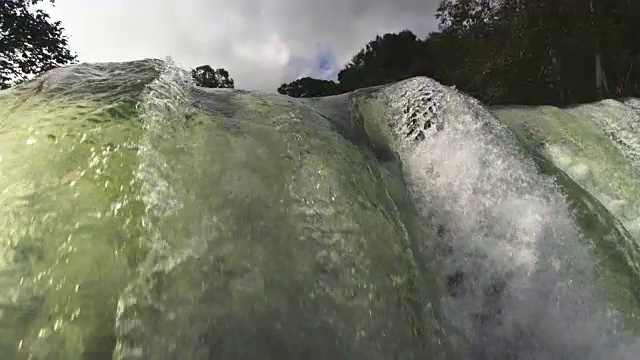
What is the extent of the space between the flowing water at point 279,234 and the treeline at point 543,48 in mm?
6731

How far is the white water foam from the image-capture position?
301 cm

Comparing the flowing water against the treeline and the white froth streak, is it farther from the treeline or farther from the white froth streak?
the treeline

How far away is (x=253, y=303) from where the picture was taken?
7.71 ft

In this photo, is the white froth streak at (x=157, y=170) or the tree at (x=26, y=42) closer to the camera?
the white froth streak at (x=157, y=170)

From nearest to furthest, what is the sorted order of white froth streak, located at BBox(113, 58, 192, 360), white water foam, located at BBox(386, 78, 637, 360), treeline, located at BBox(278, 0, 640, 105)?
white froth streak, located at BBox(113, 58, 192, 360)
white water foam, located at BBox(386, 78, 637, 360)
treeline, located at BBox(278, 0, 640, 105)

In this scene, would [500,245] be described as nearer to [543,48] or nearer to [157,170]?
[157,170]

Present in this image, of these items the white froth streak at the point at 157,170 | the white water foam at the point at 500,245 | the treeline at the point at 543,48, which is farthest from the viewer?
the treeline at the point at 543,48

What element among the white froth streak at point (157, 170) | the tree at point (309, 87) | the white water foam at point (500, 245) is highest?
the white froth streak at point (157, 170)

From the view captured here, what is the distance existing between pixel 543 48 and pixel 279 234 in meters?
8.72

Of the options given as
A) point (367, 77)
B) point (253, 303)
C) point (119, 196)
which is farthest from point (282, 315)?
point (367, 77)

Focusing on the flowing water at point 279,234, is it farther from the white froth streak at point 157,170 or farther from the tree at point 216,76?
the tree at point 216,76

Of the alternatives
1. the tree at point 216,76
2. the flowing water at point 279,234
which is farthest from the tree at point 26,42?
the flowing water at point 279,234

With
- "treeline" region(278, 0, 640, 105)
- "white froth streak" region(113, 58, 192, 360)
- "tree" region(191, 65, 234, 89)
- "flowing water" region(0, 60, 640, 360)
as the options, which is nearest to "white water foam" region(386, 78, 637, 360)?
"flowing water" region(0, 60, 640, 360)

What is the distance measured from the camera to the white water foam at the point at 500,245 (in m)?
3.01
